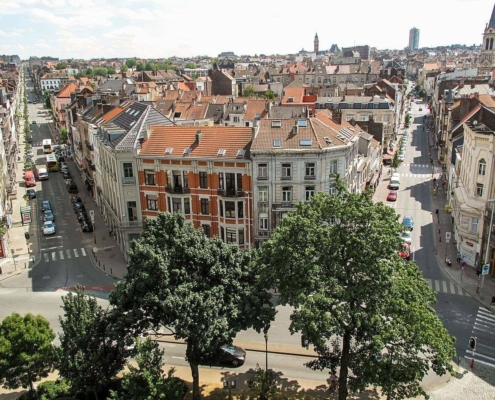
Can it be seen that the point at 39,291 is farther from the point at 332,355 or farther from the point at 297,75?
the point at 297,75

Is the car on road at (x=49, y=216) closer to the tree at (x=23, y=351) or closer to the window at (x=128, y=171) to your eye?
the window at (x=128, y=171)

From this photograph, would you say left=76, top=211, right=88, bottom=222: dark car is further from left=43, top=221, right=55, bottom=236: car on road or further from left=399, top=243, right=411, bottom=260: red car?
left=399, top=243, right=411, bottom=260: red car

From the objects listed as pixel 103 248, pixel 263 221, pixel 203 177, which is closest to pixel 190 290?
pixel 263 221

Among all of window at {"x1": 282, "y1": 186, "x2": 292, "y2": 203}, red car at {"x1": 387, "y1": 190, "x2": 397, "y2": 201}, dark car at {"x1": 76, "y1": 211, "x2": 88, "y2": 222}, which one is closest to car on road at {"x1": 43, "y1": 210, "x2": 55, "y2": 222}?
dark car at {"x1": 76, "y1": 211, "x2": 88, "y2": 222}

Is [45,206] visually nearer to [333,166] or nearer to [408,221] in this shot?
[333,166]

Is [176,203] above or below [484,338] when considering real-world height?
above

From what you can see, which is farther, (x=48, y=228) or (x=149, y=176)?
(x=48, y=228)
